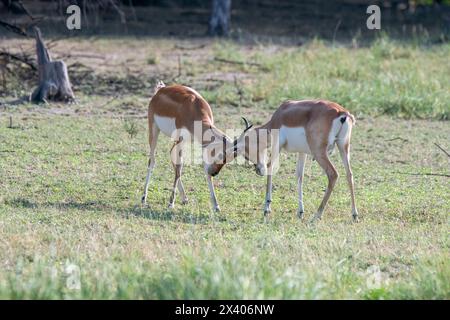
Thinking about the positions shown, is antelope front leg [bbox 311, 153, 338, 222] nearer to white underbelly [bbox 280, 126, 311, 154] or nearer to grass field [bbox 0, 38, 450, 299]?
grass field [bbox 0, 38, 450, 299]

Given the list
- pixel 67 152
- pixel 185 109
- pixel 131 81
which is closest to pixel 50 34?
pixel 131 81

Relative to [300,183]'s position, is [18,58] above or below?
above

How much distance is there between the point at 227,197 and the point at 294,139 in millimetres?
1024

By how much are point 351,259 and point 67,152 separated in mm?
4741

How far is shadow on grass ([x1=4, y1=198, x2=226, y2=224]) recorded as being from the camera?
8750 mm

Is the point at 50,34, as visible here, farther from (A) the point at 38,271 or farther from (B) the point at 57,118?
(A) the point at 38,271

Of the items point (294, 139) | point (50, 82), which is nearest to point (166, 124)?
point (294, 139)

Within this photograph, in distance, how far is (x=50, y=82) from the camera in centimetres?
1398

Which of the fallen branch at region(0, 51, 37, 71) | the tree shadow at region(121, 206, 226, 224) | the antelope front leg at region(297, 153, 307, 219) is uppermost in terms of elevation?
the fallen branch at region(0, 51, 37, 71)

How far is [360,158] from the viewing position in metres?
11.5

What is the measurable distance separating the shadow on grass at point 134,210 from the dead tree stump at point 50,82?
5040 mm

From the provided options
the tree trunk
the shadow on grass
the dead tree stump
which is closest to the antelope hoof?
the shadow on grass

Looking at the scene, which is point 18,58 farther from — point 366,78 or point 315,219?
point 315,219

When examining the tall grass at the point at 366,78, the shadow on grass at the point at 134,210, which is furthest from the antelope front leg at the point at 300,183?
the tall grass at the point at 366,78
